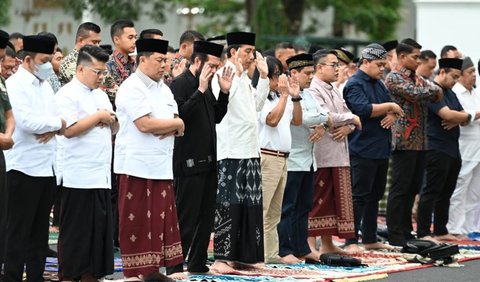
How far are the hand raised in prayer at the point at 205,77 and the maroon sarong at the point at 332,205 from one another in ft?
7.79

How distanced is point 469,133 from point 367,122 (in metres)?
2.51

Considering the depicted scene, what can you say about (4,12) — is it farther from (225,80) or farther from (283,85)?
(225,80)

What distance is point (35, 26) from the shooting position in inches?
1524

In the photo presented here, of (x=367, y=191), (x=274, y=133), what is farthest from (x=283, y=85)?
(x=367, y=191)

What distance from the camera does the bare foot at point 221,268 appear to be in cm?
1170

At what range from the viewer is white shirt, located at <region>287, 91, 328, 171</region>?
12797 mm

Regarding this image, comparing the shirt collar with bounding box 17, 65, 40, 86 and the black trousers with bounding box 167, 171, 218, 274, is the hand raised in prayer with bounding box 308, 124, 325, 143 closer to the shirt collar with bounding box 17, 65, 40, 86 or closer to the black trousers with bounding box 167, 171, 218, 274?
the black trousers with bounding box 167, 171, 218, 274

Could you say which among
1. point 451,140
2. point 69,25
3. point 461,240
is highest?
point 69,25

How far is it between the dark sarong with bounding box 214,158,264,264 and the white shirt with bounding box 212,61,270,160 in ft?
0.27

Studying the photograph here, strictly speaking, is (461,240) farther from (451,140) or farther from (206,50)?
(206,50)

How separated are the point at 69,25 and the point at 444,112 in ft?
76.9

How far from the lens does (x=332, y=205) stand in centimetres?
1327

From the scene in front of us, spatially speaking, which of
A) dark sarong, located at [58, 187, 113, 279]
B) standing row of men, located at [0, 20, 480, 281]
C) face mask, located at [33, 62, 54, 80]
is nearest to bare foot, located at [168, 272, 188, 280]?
standing row of men, located at [0, 20, 480, 281]

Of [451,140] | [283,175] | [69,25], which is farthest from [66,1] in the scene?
[283,175]
